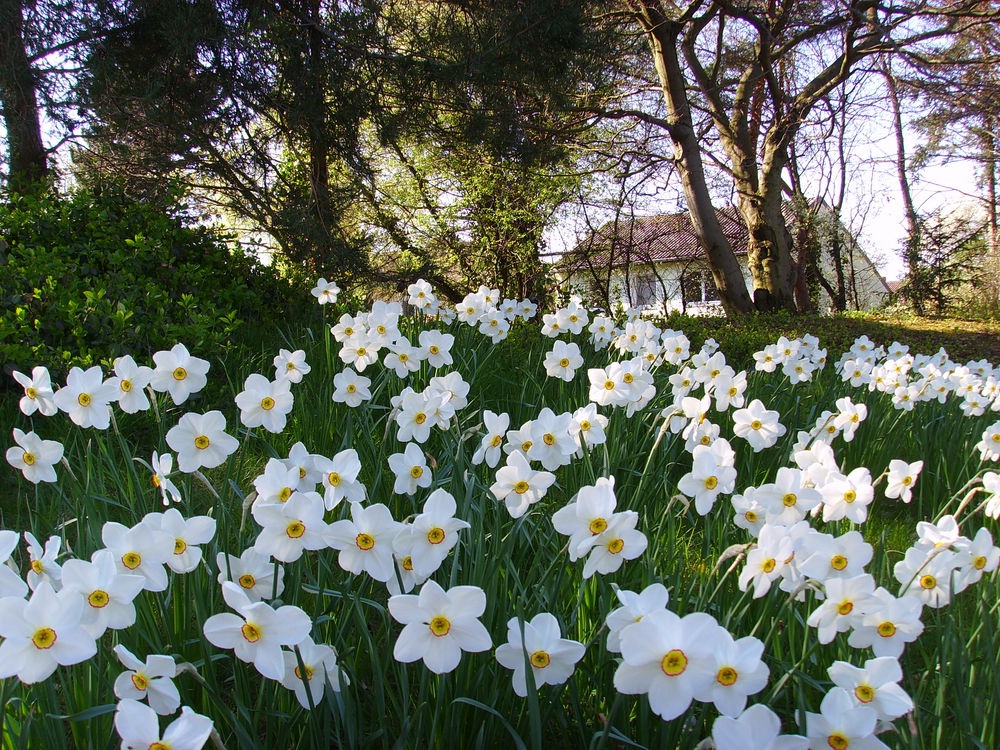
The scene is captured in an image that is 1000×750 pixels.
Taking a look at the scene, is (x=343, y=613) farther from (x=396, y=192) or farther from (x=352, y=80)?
(x=396, y=192)

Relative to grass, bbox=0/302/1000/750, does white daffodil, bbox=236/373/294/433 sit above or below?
above

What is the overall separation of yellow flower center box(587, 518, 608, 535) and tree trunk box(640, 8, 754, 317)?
8360 mm

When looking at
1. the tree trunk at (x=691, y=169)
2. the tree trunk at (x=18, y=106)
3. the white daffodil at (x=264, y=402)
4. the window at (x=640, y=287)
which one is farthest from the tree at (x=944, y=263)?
the white daffodil at (x=264, y=402)

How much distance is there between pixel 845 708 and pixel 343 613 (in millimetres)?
889

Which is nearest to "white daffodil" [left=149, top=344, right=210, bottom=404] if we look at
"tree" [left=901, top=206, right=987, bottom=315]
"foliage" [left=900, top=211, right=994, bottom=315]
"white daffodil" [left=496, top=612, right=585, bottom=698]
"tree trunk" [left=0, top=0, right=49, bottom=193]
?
"white daffodil" [left=496, top=612, right=585, bottom=698]

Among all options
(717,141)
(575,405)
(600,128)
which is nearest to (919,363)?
(575,405)

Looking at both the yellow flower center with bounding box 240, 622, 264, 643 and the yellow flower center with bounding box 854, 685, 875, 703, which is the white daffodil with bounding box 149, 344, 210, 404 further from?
the yellow flower center with bounding box 854, 685, 875, 703

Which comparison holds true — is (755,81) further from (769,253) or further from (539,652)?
(539,652)

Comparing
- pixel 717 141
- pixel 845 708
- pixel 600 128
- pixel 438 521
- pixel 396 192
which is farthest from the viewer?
pixel 717 141

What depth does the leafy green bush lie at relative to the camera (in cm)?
339

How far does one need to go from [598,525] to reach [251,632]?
567 millimetres

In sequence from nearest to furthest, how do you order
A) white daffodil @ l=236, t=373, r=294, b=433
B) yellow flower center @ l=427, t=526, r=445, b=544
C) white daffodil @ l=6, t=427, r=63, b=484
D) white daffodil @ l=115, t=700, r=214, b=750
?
white daffodil @ l=115, t=700, r=214, b=750
yellow flower center @ l=427, t=526, r=445, b=544
white daffodil @ l=6, t=427, r=63, b=484
white daffodil @ l=236, t=373, r=294, b=433

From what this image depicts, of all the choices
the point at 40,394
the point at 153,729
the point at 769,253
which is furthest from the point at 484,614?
the point at 769,253

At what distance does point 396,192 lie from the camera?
9.52m
